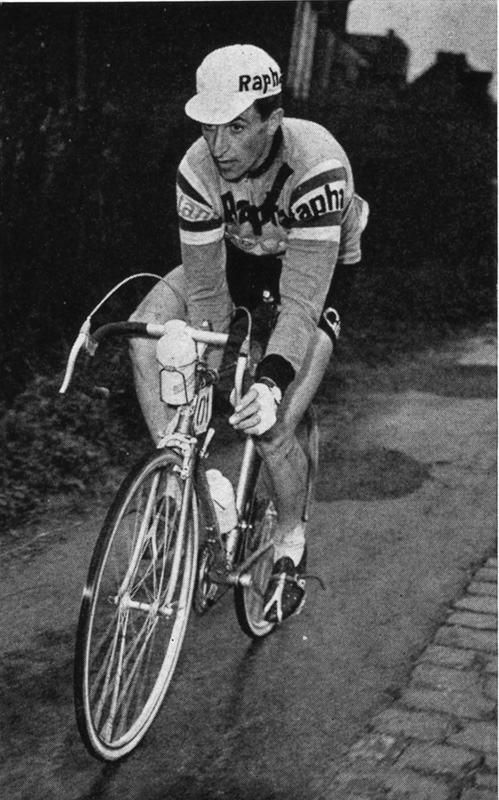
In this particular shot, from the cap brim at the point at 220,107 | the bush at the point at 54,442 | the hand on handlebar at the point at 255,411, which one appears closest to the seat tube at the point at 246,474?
the hand on handlebar at the point at 255,411

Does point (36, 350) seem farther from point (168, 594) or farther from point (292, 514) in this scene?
point (168, 594)

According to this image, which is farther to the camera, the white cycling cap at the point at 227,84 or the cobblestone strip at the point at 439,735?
the white cycling cap at the point at 227,84

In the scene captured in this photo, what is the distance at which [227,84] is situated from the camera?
131 inches

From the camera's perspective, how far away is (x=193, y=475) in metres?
3.34

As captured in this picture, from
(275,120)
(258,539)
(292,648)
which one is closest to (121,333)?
(275,120)

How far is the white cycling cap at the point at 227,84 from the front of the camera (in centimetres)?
332

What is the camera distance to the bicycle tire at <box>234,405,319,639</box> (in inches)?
154

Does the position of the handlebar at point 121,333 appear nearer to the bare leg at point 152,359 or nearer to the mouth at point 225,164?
the bare leg at point 152,359

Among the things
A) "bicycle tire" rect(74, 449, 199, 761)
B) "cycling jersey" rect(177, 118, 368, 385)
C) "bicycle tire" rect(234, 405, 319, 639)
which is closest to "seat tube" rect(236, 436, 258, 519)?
"bicycle tire" rect(234, 405, 319, 639)

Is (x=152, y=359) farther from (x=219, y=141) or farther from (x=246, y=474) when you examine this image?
(x=219, y=141)

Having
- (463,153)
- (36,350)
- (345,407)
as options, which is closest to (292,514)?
(36,350)

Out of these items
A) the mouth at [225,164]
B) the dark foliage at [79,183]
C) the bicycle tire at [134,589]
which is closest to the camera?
the bicycle tire at [134,589]

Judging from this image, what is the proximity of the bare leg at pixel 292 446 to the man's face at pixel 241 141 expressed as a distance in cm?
72

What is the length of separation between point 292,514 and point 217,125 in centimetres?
157
